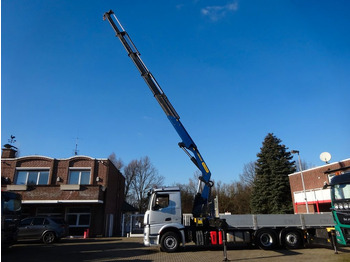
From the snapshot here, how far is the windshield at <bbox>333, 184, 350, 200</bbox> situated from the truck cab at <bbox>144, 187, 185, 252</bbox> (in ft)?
21.7

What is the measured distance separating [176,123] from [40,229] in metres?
10.8

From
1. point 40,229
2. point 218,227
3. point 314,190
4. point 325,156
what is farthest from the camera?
point 314,190

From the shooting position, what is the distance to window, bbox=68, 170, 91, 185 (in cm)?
2445

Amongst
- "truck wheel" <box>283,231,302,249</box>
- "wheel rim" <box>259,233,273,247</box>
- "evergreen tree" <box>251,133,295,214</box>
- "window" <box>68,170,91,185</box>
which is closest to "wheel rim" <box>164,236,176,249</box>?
"wheel rim" <box>259,233,273,247</box>

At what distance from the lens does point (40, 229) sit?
1647 centimetres

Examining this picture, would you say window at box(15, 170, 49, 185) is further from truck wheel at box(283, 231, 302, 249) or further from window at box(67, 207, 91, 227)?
truck wheel at box(283, 231, 302, 249)

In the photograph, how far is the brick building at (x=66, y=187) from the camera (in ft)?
75.3

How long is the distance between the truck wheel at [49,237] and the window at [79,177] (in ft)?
25.9

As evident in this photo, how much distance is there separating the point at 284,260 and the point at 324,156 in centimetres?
1214

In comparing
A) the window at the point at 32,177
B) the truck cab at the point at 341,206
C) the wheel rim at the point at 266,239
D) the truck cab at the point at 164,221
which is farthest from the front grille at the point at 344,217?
the window at the point at 32,177

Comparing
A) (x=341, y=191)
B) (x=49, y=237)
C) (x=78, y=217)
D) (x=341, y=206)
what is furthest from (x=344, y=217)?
(x=78, y=217)

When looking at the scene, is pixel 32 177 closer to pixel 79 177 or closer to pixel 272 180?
pixel 79 177

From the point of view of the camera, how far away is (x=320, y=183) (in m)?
24.5

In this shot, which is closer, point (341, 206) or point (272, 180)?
point (341, 206)
